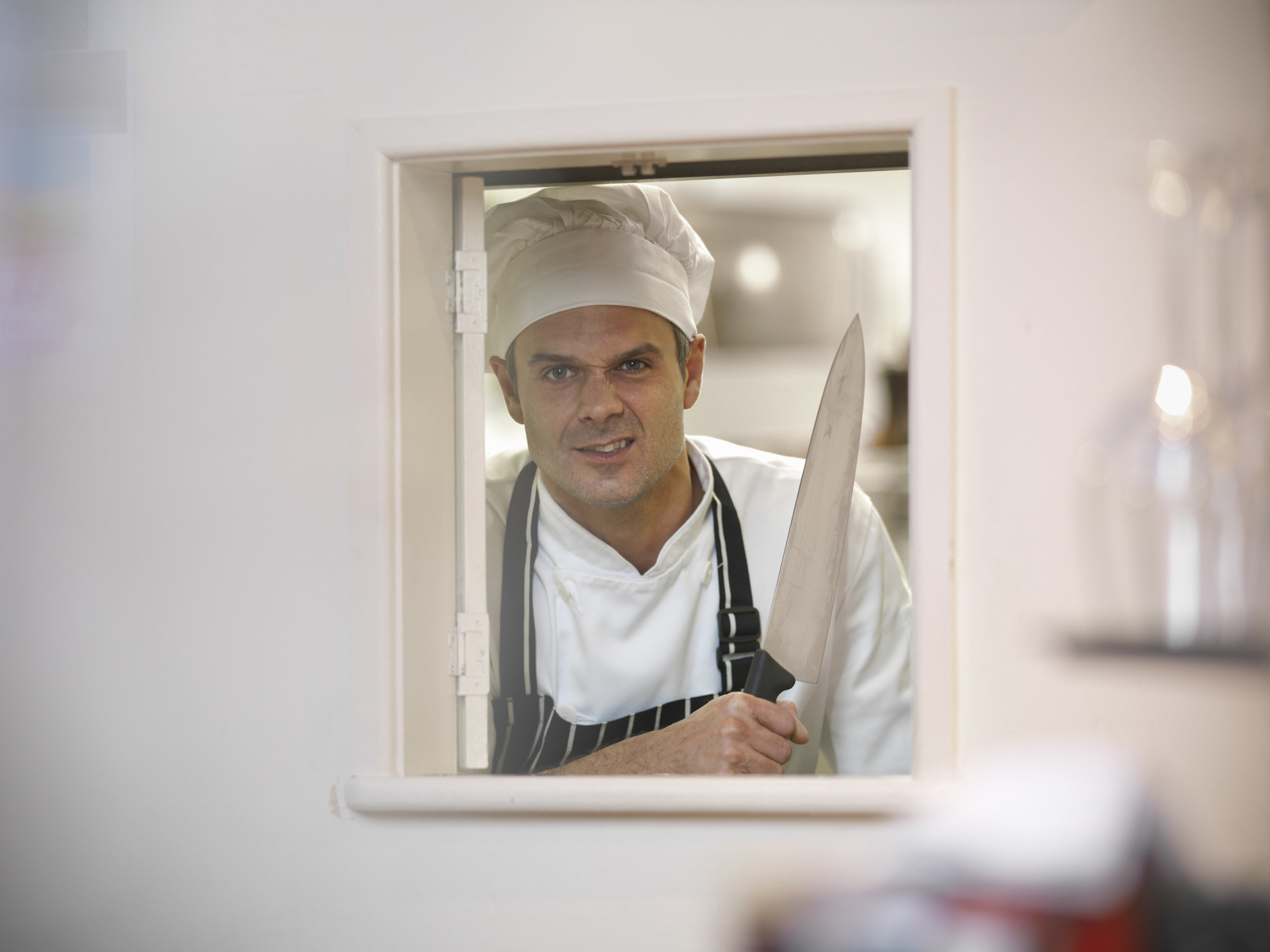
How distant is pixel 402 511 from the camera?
3.00 ft

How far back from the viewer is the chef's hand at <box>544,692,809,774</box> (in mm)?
1076

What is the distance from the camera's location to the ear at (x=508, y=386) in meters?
1.59

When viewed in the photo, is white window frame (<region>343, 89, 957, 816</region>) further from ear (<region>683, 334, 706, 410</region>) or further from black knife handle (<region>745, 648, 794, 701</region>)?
ear (<region>683, 334, 706, 410</region>)

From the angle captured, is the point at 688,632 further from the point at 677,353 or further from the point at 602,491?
the point at 677,353

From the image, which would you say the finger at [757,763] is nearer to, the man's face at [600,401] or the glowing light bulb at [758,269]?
the man's face at [600,401]

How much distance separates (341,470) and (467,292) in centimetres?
24

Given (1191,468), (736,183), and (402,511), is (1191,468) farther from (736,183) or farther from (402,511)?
(736,183)

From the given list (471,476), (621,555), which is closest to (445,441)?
(471,476)

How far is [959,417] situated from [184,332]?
0.73 m

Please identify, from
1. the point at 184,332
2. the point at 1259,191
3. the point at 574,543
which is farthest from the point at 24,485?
the point at 1259,191

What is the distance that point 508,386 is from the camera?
160 cm

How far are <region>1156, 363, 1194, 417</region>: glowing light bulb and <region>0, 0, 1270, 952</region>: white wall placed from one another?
0.03 m

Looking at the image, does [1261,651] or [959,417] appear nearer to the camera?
[1261,651]

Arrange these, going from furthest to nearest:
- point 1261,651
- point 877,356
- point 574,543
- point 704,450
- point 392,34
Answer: point 877,356
point 704,450
point 574,543
point 392,34
point 1261,651
